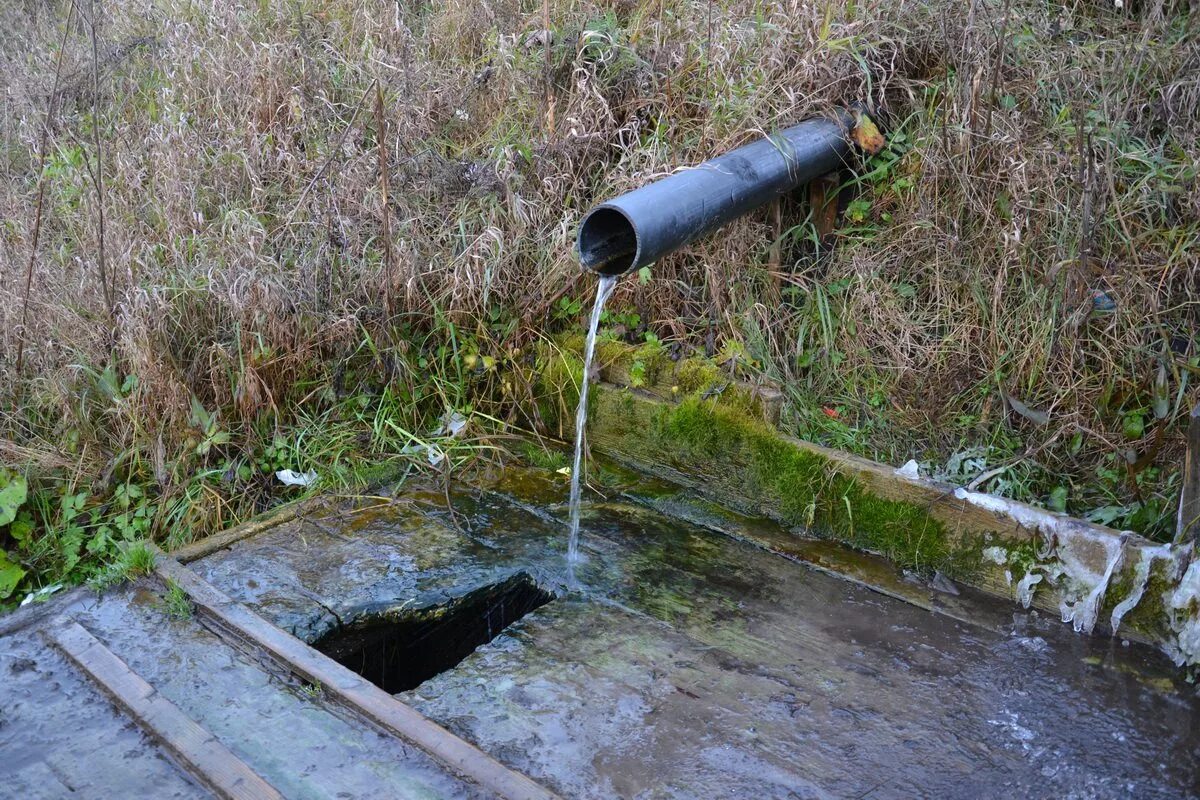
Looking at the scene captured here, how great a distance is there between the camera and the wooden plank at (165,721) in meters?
2.36

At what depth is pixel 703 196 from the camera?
3.58m

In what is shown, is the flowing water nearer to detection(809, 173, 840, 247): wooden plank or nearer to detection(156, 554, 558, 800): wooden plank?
detection(156, 554, 558, 800): wooden plank

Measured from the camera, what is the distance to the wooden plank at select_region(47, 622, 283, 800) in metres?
2.36

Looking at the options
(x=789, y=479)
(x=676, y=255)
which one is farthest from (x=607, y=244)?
(x=789, y=479)

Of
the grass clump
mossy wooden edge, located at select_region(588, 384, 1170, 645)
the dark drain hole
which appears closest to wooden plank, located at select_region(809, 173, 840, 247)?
mossy wooden edge, located at select_region(588, 384, 1170, 645)

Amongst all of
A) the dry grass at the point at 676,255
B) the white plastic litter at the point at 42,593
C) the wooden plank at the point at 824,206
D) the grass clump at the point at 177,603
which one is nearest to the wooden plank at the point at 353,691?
the grass clump at the point at 177,603

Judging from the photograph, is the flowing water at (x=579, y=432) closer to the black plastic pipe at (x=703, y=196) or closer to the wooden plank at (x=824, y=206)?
the black plastic pipe at (x=703, y=196)

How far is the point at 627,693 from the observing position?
9.23ft

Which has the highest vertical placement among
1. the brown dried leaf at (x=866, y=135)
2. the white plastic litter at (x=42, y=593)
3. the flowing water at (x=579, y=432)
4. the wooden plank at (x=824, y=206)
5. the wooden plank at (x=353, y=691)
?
the brown dried leaf at (x=866, y=135)

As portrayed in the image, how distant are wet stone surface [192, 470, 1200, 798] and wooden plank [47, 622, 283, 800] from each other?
1.61 ft

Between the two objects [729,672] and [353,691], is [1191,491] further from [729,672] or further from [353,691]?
[353,691]

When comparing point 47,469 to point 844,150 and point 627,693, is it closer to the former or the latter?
point 627,693

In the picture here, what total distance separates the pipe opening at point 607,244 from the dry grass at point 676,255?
651 mm

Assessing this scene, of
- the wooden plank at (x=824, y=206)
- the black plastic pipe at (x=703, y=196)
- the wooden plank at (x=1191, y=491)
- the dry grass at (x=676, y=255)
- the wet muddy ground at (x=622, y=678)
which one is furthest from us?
the wooden plank at (x=824, y=206)
